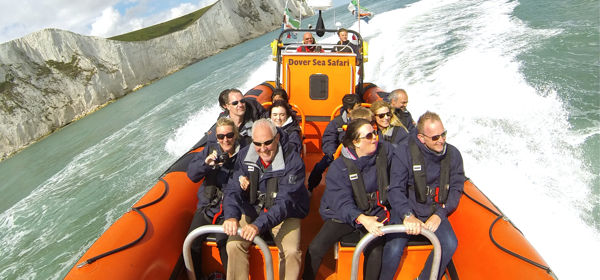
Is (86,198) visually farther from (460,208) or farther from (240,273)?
(460,208)

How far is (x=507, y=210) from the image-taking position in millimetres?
3367

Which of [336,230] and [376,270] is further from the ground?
[336,230]

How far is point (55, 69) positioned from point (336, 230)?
21.5 m

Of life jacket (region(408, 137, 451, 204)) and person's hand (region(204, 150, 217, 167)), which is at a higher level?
person's hand (region(204, 150, 217, 167))

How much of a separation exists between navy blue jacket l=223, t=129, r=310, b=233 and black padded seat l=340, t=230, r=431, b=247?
314 millimetres

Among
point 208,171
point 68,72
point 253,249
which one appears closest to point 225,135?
point 208,171

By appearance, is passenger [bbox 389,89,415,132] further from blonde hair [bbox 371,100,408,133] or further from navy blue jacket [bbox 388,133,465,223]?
navy blue jacket [bbox 388,133,465,223]

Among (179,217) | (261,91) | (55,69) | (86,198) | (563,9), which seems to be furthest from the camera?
(55,69)

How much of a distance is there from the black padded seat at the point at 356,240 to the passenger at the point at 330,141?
43.3 inches

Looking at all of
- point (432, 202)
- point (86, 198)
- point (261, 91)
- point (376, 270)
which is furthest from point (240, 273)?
point (86, 198)

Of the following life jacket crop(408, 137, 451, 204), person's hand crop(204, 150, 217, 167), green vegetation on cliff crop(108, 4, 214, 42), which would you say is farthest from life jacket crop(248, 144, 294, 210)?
green vegetation on cliff crop(108, 4, 214, 42)

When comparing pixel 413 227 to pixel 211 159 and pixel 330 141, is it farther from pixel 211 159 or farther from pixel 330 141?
pixel 330 141

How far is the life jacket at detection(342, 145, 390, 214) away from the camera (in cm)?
192

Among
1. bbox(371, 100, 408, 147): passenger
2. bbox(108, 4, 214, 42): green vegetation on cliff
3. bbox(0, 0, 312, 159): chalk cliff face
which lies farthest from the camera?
bbox(108, 4, 214, 42): green vegetation on cliff
